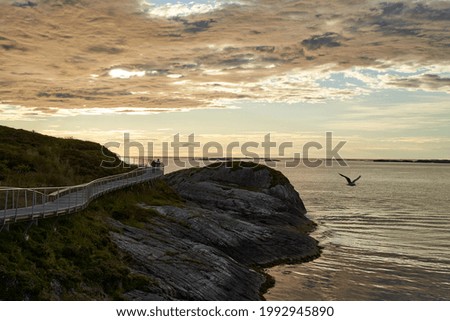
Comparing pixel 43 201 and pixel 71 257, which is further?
pixel 43 201

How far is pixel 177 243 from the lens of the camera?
32.3m

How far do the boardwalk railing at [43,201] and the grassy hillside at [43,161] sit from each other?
667cm

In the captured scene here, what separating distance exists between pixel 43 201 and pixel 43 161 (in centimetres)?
2271

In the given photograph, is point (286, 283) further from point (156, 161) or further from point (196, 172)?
point (196, 172)

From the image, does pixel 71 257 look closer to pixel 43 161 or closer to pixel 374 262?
pixel 43 161

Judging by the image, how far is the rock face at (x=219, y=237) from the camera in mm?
26781

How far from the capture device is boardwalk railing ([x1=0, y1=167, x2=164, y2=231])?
21.7m

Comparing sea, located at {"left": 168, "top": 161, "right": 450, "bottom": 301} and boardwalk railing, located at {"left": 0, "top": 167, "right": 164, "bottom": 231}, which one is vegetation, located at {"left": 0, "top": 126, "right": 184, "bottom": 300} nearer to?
boardwalk railing, located at {"left": 0, "top": 167, "right": 164, "bottom": 231}

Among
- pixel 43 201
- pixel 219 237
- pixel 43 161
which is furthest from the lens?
pixel 43 161

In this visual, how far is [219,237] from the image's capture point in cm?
3894

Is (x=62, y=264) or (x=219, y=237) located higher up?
(x=62, y=264)

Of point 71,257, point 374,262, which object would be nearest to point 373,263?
point 374,262
